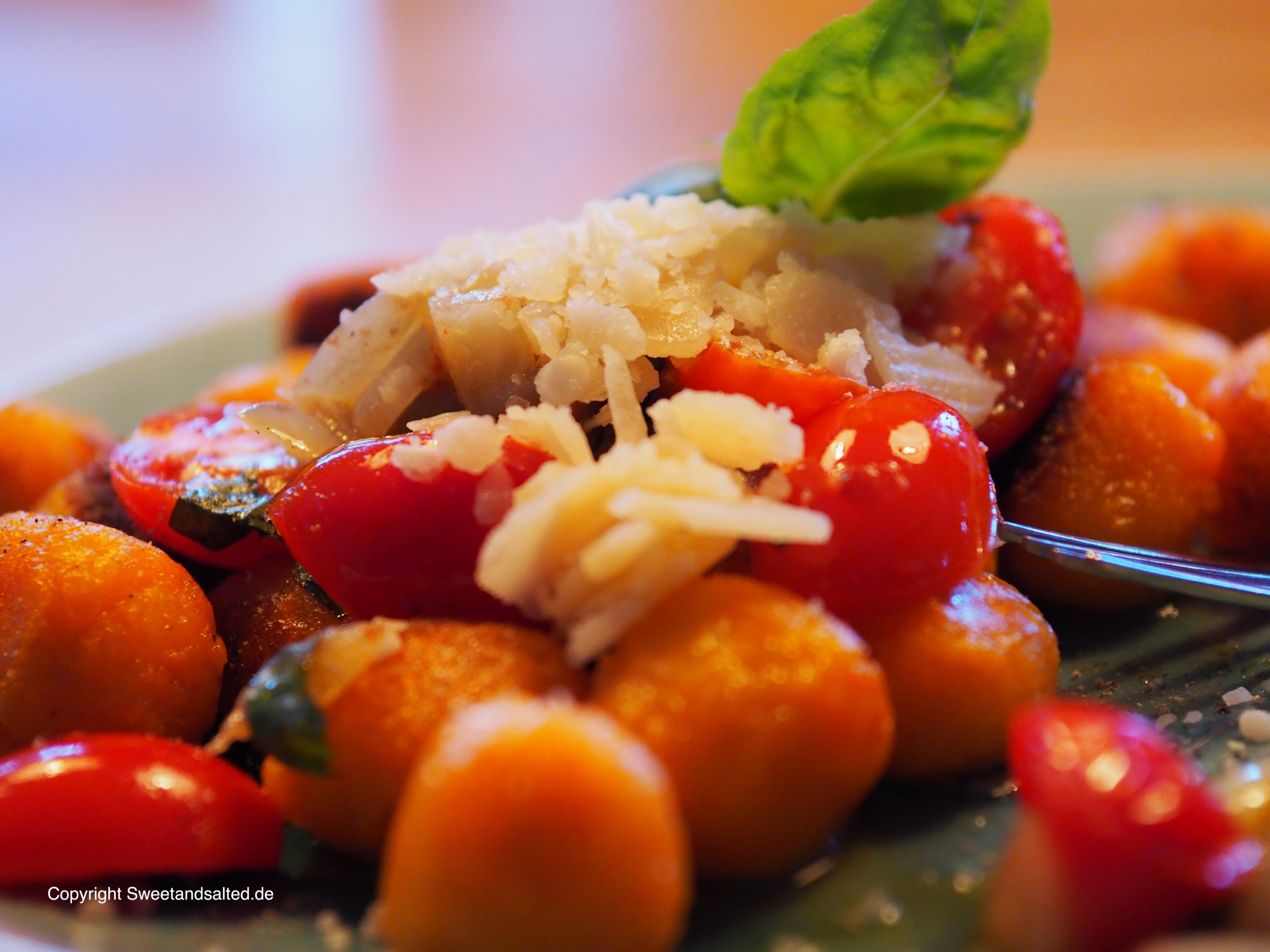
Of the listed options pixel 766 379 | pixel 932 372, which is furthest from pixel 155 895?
pixel 932 372

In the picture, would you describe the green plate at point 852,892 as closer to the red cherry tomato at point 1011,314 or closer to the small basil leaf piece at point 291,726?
the small basil leaf piece at point 291,726

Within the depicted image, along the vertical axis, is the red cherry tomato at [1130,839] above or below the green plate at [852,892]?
above

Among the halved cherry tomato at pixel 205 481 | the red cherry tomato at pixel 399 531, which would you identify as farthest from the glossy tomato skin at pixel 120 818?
the halved cherry tomato at pixel 205 481

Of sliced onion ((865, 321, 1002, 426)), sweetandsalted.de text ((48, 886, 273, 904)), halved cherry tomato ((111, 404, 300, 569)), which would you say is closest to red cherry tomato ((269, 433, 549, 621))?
halved cherry tomato ((111, 404, 300, 569))

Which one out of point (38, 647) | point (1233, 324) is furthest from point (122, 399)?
point (1233, 324)

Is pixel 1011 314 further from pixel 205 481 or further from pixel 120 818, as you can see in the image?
pixel 120 818

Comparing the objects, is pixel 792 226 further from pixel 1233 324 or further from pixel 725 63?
pixel 725 63

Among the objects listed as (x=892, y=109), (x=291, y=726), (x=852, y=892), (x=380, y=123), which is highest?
(x=892, y=109)
